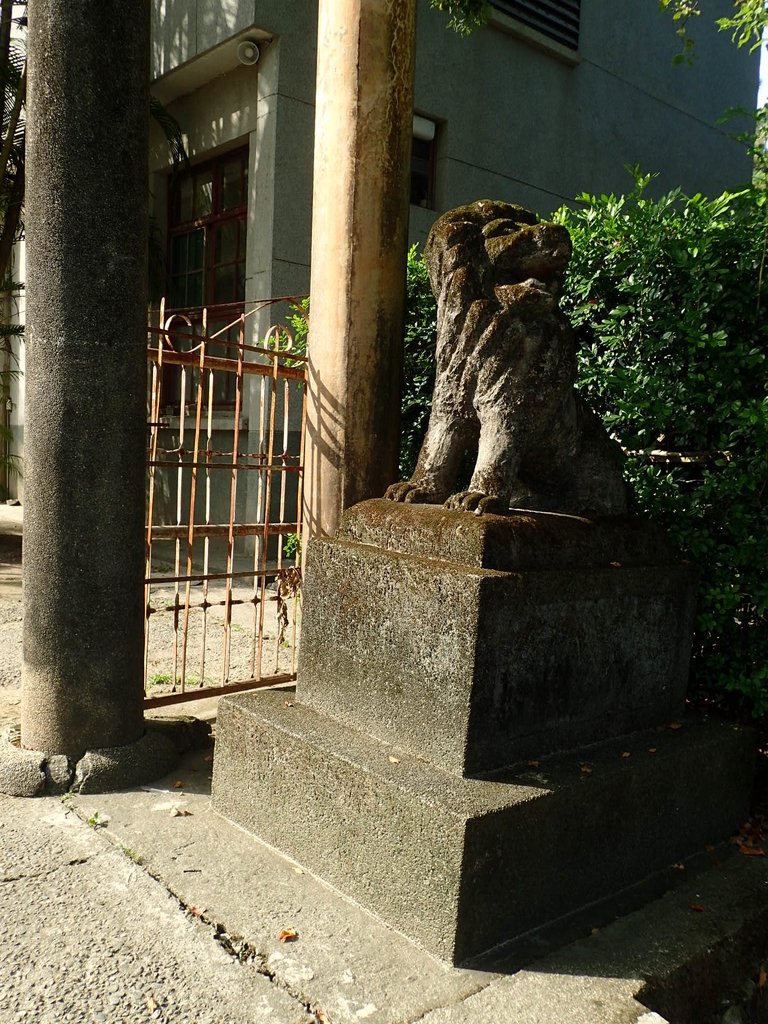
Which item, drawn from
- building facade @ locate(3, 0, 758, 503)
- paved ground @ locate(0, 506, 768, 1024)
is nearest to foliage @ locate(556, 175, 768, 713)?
paved ground @ locate(0, 506, 768, 1024)

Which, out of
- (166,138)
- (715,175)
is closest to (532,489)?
(166,138)

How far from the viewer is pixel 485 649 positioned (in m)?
2.55

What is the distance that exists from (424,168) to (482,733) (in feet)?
29.9

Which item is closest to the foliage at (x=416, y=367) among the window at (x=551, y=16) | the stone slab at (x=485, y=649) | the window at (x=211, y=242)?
the stone slab at (x=485, y=649)

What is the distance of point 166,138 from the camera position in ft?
34.5

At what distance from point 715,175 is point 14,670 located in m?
13.2

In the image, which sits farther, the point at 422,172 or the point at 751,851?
the point at 422,172

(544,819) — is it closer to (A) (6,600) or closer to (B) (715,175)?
(A) (6,600)

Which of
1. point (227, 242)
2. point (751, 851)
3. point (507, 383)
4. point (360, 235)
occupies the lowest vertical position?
point (751, 851)

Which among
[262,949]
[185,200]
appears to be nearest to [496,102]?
[185,200]

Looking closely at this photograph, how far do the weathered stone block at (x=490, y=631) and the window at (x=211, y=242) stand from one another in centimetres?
722

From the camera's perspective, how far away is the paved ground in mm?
2113

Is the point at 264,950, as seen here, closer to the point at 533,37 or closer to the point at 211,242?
the point at 211,242

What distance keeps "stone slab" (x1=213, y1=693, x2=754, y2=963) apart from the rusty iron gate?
1032 millimetres
